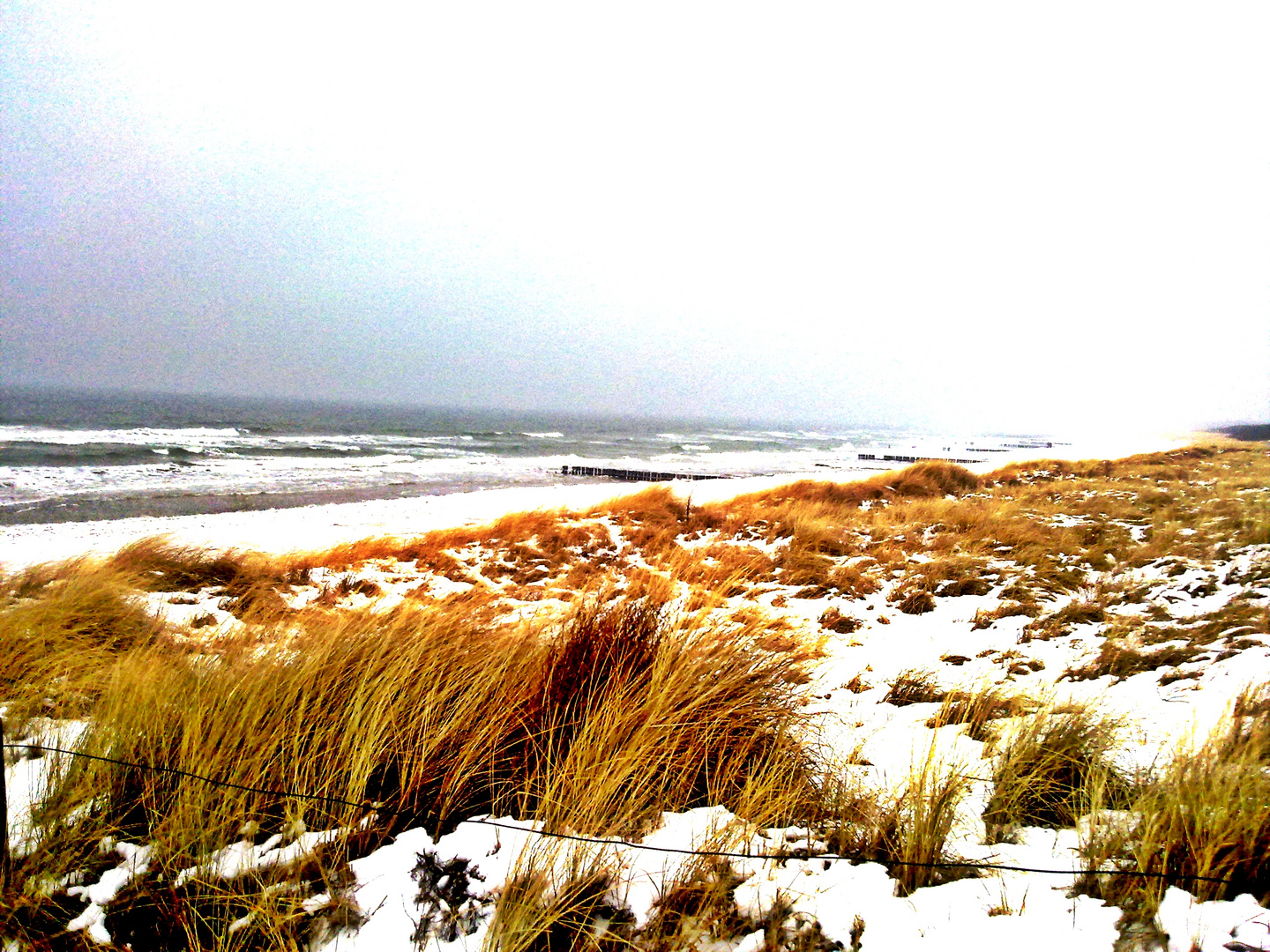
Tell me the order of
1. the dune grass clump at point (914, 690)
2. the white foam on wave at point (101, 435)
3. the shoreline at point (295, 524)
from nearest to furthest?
the dune grass clump at point (914, 690), the shoreline at point (295, 524), the white foam on wave at point (101, 435)

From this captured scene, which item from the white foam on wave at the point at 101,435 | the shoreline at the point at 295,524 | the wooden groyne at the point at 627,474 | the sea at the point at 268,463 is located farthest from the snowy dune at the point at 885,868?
the white foam on wave at the point at 101,435

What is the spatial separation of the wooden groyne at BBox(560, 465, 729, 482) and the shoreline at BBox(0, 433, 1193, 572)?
22.7 ft

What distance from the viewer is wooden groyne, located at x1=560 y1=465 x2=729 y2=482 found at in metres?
26.8

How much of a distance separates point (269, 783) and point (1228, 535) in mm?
10395

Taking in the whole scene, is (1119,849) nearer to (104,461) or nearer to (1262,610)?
(1262,610)

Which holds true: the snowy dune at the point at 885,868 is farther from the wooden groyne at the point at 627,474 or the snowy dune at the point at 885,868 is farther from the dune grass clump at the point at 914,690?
the wooden groyne at the point at 627,474

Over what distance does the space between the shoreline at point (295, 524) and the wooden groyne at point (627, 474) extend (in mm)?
6912

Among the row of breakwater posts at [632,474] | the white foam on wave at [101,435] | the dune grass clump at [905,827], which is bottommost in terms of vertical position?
the row of breakwater posts at [632,474]

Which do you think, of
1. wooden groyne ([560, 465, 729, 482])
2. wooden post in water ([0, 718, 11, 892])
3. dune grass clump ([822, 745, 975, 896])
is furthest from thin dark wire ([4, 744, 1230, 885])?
wooden groyne ([560, 465, 729, 482])

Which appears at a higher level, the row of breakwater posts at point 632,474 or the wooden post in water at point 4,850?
the wooden post in water at point 4,850

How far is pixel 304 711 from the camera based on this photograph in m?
2.79

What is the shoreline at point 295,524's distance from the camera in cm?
942

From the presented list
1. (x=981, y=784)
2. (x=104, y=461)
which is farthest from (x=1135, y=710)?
(x=104, y=461)

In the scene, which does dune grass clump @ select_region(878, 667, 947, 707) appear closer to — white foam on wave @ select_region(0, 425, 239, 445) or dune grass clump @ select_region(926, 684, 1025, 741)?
dune grass clump @ select_region(926, 684, 1025, 741)
